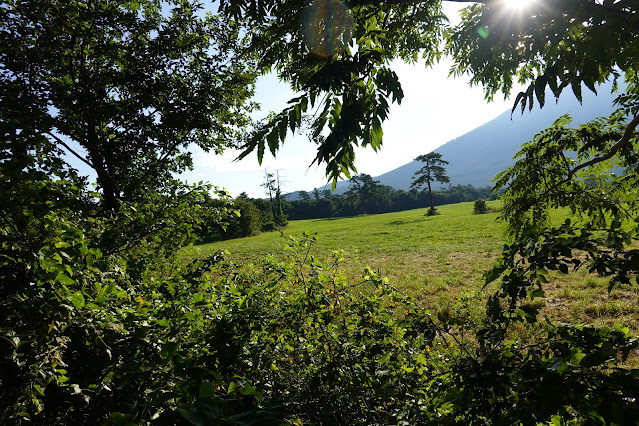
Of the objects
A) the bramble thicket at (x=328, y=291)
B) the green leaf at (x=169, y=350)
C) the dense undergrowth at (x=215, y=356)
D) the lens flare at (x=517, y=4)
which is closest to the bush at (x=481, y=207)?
the bramble thicket at (x=328, y=291)

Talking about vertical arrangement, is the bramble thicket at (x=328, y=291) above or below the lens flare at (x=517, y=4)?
below

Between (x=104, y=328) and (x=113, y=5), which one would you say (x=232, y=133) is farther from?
(x=104, y=328)

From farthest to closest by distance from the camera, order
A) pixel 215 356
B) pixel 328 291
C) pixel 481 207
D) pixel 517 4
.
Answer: pixel 481 207, pixel 328 291, pixel 215 356, pixel 517 4

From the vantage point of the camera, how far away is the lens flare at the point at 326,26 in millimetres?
1807

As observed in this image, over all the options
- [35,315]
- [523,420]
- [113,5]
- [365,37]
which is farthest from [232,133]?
[523,420]

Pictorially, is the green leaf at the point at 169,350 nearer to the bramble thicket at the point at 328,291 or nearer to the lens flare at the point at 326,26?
the bramble thicket at the point at 328,291

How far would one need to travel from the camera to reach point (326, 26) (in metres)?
1.82

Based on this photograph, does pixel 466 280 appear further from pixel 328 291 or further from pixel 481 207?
pixel 481 207

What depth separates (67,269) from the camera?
Answer: 1.38 metres

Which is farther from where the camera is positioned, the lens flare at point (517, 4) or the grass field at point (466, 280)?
the grass field at point (466, 280)

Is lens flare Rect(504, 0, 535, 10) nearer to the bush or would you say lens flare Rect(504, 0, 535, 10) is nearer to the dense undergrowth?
the dense undergrowth

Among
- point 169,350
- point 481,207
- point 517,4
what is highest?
point 517,4

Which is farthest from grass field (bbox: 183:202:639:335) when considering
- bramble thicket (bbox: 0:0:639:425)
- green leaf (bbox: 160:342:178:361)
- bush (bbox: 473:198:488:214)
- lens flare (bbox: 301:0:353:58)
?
bush (bbox: 473:198:488:214)

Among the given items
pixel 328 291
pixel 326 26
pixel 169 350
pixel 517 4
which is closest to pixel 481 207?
pixel 328 291
